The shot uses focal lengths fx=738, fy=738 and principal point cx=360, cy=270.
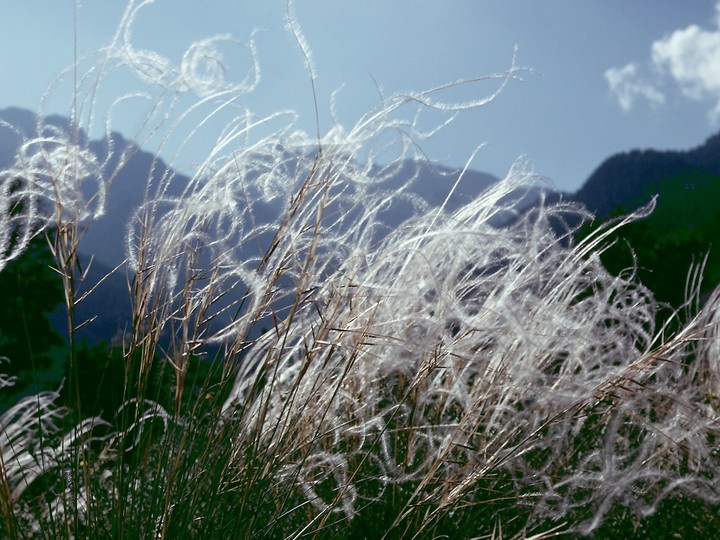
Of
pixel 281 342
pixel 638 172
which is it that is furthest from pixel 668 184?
pixel 281 342

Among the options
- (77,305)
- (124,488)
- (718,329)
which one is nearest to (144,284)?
(77,305)

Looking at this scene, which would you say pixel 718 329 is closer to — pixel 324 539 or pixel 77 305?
pixel 324 539

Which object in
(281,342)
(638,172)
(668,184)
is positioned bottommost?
(668,184)

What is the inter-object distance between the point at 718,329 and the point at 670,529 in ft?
3.89

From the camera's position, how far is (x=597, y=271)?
229 centimetres

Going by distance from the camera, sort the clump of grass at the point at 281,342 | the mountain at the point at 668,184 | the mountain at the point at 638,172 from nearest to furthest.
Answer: the clump of grass at the point at 281,342
the mountain at the point at 668,184
the mountain at the point at 638,172

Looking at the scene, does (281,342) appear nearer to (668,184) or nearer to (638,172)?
(668,184)

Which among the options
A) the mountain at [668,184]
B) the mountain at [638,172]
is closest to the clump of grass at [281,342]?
the mountain at [668,184]

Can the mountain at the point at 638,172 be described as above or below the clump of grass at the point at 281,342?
below

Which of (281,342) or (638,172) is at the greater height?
(281,342)

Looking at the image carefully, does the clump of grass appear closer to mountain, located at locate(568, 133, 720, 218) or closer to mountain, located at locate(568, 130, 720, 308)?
mountain, located at locate(568, 130, 720, 308)

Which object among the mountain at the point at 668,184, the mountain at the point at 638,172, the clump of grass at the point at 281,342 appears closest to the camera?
the clump of grass at the point at 281,342

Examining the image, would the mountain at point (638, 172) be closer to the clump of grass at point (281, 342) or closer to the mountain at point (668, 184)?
the mountain at point (668, 184)

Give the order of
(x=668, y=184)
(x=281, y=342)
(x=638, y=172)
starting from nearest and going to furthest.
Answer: (x=281, y=342), (x=668, y=184), (x=638, y=172)
